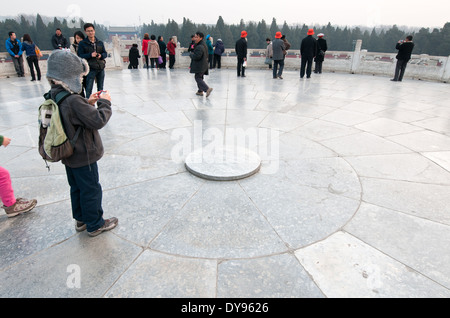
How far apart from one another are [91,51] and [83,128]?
5508 mm

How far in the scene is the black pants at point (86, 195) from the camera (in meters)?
2.58

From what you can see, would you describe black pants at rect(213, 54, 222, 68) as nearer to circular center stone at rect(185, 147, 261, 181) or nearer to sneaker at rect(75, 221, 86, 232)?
circular center stone at rect(185, 147, 261, 181)

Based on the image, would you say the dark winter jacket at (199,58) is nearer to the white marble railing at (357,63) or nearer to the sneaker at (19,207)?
the sneaker at (19,207)

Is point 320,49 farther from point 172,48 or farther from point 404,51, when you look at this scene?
point 172,48

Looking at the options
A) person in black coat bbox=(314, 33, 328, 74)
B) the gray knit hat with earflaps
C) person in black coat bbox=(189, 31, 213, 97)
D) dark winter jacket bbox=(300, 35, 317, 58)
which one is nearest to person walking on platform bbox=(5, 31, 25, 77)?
person in black coat bbox=(189, 31, 213, 97)

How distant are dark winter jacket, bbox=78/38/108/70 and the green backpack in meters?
5.35

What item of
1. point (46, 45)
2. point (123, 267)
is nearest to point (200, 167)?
point (123, 267)

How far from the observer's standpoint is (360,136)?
5.66 metres

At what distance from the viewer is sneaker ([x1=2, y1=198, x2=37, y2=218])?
10.2ft

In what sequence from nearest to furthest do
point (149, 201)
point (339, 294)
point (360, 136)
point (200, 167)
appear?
1. point (339, 294)
2. point (149, 201)
3. point (200, 167)
4. point (360, 136)

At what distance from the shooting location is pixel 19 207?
3154mm

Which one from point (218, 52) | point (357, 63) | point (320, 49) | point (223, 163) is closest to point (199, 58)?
point (223, 163)

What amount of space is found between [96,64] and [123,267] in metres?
6.34
